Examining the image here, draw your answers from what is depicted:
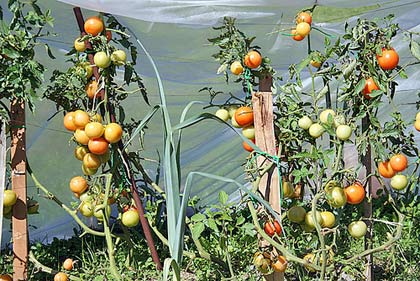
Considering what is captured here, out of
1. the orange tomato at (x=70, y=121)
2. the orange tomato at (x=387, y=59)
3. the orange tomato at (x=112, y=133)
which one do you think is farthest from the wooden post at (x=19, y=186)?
the orange tomato at (x=387, y=59)

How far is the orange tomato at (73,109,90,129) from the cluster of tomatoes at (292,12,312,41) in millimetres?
826

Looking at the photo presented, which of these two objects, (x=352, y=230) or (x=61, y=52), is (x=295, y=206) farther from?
(x=61, y=52)

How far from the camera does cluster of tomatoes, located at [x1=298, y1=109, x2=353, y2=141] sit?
2.55 meters

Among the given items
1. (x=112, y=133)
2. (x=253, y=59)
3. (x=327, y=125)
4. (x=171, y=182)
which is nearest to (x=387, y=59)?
(x=327, y=125)

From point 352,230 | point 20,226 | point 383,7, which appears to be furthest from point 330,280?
point 383,7

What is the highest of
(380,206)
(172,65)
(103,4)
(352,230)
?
(103,4)

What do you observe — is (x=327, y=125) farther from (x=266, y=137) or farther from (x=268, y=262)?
(x=268, y=262)

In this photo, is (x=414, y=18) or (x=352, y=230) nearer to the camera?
(x=352, y=230)

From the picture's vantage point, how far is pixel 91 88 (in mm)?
2699

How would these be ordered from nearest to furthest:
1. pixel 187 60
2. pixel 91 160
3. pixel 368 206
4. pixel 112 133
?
pixel 112 133
pixel 91 160
pixel 368 206
pixel 187 60

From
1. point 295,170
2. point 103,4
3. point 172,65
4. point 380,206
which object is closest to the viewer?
point 103,4

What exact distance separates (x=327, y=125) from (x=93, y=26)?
35.3 inches

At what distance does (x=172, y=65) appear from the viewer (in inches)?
132

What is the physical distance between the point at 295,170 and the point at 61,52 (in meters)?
1.19
